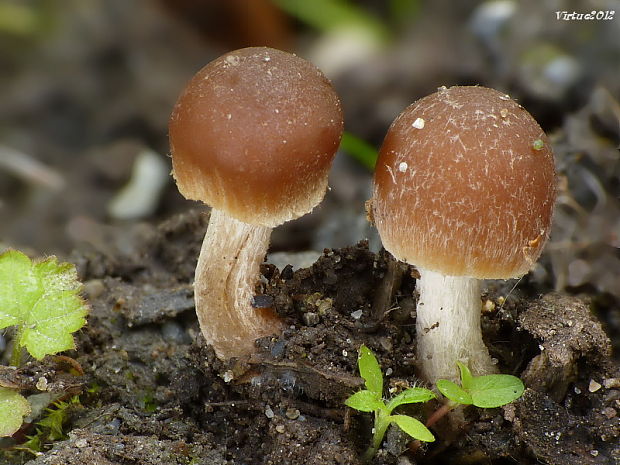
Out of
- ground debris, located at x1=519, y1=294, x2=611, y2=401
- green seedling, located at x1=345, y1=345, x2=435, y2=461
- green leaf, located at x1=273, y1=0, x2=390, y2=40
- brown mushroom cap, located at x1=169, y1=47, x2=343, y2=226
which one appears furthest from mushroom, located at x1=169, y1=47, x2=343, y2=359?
green leaf, located at x1=273, y1=0, x2=390, y2=40

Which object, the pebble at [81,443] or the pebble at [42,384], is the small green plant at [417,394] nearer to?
the pebble at [81,443]

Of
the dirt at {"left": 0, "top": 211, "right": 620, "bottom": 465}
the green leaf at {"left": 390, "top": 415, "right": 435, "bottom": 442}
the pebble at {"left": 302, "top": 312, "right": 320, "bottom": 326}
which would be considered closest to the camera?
the green leaf at {"left": 390, "top": 415, "right": 435, "bottom": 442}

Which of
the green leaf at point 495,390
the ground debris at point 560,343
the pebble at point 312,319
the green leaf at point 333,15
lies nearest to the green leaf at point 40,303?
the pebble at point 312,319

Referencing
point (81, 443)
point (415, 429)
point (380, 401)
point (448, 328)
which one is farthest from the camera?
point (448, 328)

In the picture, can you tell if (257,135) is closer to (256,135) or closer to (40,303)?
(256,135)

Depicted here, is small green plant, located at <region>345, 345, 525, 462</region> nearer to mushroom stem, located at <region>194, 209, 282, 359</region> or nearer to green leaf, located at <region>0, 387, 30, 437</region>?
mushroom stem, located at <region>194, 209, 282, 359</region>

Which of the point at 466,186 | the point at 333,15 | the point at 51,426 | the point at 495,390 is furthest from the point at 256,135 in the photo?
the point at 333,15

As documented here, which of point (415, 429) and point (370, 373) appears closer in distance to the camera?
point (415, 429)
